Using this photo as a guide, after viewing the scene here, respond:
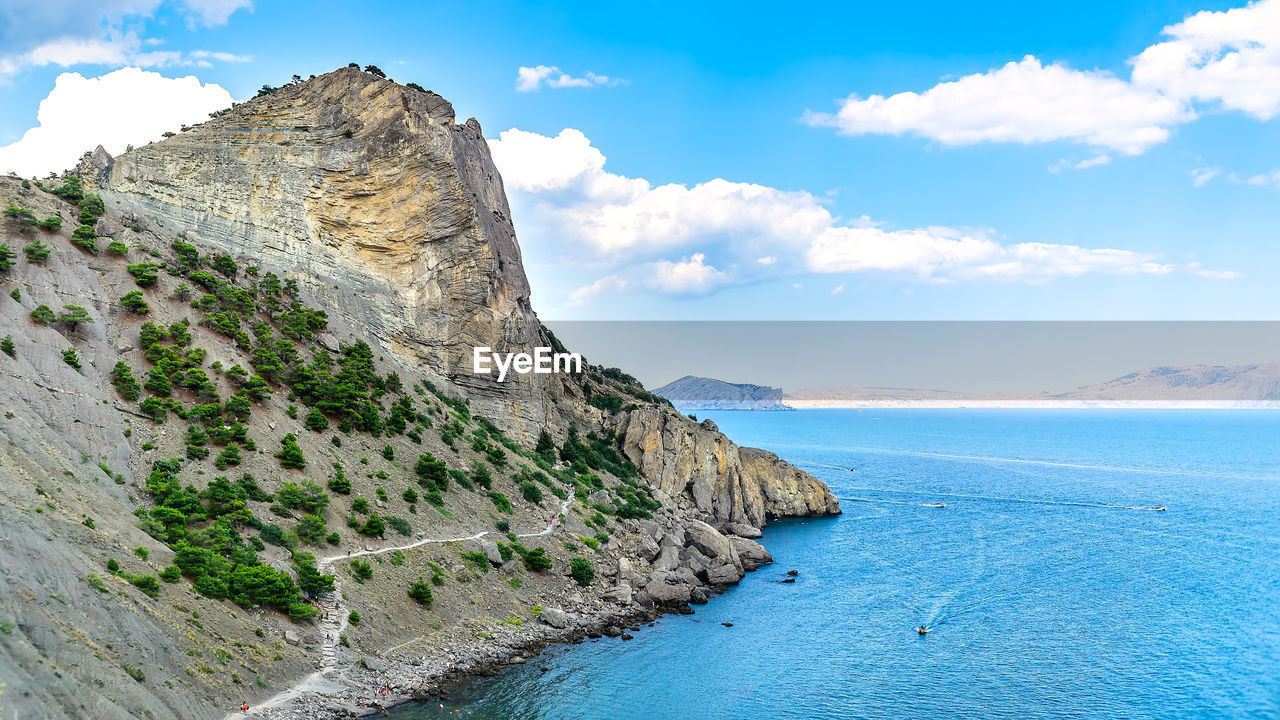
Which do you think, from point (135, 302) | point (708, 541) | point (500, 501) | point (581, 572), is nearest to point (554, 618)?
point (581, 572)

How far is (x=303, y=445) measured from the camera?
43969 mm

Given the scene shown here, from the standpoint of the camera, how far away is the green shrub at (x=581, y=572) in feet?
161

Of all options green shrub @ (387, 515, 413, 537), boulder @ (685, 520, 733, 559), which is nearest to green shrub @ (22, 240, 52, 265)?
green shrub @ (387, 515, 413, 537)

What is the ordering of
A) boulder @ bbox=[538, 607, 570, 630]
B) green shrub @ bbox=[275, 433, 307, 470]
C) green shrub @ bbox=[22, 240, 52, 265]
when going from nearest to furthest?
1. green shrub @ bbox=[22, 240, 52, 265]
2. green shrub @ bbox=[275, 433, 307, 470]
3. boulder @ bbox=[538, 607, 570, 630]

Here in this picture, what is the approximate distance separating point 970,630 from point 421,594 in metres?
31.6

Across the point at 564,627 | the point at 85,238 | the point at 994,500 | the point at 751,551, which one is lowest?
the point at 564,627

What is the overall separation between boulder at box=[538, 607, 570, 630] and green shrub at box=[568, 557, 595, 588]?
186 inches

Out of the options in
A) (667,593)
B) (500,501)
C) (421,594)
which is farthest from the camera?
(500,501)

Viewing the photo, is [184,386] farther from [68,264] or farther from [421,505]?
[421,505]

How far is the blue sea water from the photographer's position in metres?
35.5

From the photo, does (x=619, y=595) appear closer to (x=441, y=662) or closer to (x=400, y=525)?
(x=400, y=525)

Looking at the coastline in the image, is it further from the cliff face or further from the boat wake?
the boat wake

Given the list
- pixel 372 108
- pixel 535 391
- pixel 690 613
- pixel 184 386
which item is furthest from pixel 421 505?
pixel 372 108

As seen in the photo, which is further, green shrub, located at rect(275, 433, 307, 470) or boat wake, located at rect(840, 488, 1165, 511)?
boat wake, located at rect(840, 488, 1165, 511)
